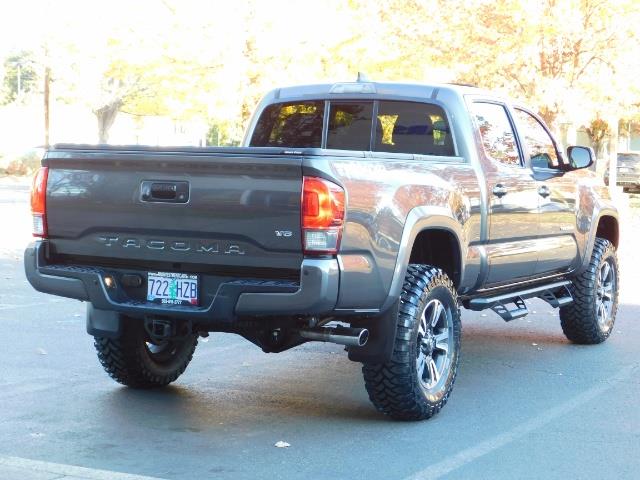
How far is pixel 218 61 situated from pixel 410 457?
23619 mm

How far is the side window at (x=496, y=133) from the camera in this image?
8.18 m

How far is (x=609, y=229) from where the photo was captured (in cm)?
1036

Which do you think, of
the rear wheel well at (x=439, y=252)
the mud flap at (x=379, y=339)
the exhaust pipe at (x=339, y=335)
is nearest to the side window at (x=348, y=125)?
the rear wheel well at (x=439, y=252)

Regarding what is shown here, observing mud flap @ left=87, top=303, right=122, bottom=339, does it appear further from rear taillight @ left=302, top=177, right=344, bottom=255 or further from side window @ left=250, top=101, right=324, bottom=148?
side window @ left=250, top=101, right=324, bottom=148

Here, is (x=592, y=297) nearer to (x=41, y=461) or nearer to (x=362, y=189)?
(x=362, y=189)

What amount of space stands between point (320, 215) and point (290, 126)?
2792 mm

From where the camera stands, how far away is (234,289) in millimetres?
6172

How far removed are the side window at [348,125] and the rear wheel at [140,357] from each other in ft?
5.88

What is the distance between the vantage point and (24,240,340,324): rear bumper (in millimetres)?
5977

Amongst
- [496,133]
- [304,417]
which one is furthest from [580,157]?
[304,417]

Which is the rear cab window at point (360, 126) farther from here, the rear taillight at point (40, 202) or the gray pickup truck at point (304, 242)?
the rear taillight at point (40, 202)

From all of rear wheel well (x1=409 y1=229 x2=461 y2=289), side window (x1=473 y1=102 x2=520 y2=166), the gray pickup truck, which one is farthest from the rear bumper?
side window (x1=473 y1=102 x2=520 y2=166)

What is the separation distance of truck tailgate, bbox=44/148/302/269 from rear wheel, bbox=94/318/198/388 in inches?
32.7

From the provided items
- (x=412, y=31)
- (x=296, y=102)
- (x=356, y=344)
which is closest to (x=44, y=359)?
(x=296, y=102)
